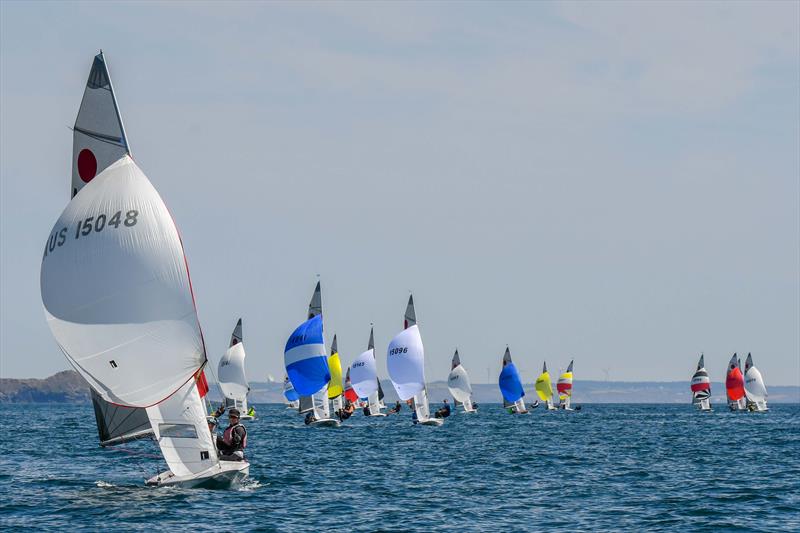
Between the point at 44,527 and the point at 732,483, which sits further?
the point at 732,483

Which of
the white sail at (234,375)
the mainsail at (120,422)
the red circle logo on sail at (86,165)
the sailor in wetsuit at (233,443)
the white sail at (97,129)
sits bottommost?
the sailor in wetsuit at (233,443)

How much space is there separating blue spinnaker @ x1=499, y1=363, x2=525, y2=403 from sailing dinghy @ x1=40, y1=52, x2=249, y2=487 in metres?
103

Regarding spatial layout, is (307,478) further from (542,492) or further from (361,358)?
(361,358)

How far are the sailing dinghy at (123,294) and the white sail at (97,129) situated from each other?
8.02 ft

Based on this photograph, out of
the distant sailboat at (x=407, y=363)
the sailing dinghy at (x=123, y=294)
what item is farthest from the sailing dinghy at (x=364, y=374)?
the sailing dinghy at (x=123, y=294)

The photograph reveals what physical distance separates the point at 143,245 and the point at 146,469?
16.5 m

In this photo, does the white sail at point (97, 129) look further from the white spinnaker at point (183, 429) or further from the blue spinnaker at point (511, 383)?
the blue spinnaker at point (511, 383)

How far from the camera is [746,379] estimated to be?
145500mm

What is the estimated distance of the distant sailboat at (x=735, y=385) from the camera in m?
144

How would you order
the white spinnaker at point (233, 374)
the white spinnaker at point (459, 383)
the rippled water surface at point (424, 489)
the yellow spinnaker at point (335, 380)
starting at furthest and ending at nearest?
the white spinnaker at point (459, 383), the white spinnaker at point (233, 374), the yellow spinnaker at point (335, 380), the rippled water surface at point (424, 489)

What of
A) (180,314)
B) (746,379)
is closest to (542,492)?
(180,314)

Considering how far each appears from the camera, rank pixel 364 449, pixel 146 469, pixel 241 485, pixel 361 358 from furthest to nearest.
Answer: pixel 361 358 < pixel 364 449 < pixel 146 469 < pixel 241 485

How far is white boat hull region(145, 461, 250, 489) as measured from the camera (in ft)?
107

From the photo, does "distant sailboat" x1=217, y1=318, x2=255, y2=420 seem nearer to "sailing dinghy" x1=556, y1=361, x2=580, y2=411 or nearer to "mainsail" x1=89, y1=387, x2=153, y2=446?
"sailing dinghy" x1=556, y1=361, x2=580, y2=411
